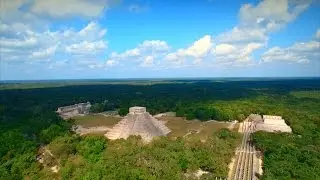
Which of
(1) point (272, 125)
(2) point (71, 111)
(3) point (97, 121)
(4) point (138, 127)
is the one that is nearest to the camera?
(4) point (138, 127)

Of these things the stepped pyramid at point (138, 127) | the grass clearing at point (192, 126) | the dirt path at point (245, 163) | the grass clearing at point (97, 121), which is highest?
the stepped pyramid at point (138, 127)

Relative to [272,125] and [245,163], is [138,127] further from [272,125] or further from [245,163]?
[272,125]

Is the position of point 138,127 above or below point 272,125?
above

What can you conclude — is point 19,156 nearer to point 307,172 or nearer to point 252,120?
point 307,172

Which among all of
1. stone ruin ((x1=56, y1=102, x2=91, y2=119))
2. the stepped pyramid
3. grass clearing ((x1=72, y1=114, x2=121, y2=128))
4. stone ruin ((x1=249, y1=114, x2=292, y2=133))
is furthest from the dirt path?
stone ruin ((x1=56, y1=102, x2=91, y2=119))

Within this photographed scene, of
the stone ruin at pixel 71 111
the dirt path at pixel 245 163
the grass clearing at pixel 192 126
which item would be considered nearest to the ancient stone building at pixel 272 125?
the grass clearing at pixel 192 126

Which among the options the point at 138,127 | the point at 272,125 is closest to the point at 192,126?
the point at 272,125

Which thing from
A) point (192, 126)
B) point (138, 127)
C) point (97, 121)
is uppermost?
point (138, 127)

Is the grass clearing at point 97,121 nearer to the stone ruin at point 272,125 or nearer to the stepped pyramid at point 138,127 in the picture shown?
the stepped pyramid at point 138,127

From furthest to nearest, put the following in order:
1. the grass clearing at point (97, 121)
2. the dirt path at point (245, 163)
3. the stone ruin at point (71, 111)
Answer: the stone ruin at point (71, 111) < the grass clearing at point (97, 121) < the dirt path at point (245, 163)
